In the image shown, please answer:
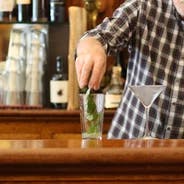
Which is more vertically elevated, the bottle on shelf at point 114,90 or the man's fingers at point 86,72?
the man's fingers at point 86,72

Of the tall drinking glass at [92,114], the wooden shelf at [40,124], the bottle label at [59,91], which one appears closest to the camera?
the tall drinking glass at [92,114]

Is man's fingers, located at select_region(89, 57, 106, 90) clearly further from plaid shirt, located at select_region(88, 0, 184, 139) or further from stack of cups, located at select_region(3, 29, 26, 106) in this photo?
stack of cups, located at select_region(3, 29, 26, 106)

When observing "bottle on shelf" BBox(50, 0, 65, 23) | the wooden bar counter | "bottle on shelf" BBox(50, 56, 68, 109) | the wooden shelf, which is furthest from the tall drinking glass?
"bottle on shelf" BBox(50, 0, 65, 23)

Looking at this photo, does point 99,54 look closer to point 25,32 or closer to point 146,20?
point 146,20

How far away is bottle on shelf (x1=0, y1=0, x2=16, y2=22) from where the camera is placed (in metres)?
2.56

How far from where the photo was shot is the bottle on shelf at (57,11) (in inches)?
102

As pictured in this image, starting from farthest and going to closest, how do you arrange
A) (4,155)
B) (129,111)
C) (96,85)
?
(129,111) < (96,85) < (4,155)

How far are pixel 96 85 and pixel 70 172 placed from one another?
370mm

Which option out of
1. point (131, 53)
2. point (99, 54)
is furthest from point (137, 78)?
point (99, 54)

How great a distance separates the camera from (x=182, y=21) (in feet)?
5.48

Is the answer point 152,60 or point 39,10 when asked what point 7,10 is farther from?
point 152,60

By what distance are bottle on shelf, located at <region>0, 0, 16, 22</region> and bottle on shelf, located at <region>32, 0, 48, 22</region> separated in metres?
0.11

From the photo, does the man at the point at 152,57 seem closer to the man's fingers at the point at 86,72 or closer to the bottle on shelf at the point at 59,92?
the man's fingers at the point at 86,72

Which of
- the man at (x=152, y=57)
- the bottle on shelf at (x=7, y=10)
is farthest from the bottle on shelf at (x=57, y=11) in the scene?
the man at (x=152, y=57)
